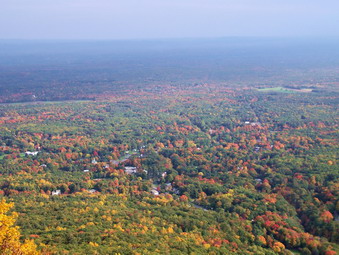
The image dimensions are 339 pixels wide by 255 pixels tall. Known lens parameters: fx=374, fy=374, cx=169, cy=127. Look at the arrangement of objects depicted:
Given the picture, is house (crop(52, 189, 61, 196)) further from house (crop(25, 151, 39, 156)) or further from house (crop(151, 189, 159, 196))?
house (crop(25, 151, 39, 156))

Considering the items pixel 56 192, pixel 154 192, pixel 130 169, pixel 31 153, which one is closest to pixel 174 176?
pixel 154 192

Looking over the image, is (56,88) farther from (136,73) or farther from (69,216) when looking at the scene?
(69,216)

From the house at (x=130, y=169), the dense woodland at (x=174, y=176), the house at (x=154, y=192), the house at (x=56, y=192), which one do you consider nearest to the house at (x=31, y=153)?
the dense woodland at (x=174, y=176)

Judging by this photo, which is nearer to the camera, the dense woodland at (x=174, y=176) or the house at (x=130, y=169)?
the dense woodland at (x=174, y=176)

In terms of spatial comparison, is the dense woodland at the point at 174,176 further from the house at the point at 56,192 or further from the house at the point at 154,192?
the house at the point at 154,192

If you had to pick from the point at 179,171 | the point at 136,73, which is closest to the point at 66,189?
the point at 179,171

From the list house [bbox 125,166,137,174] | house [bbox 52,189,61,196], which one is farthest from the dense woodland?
house [bbox 125,166,137,174]

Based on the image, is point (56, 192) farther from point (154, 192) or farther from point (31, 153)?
point (31, 153)

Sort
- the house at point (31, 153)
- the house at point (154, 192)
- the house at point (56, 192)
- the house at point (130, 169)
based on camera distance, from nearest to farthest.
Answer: the house at point (56, 192), the house at point (154, 192), the house at point (130, 169), the house at point (31, 153)
